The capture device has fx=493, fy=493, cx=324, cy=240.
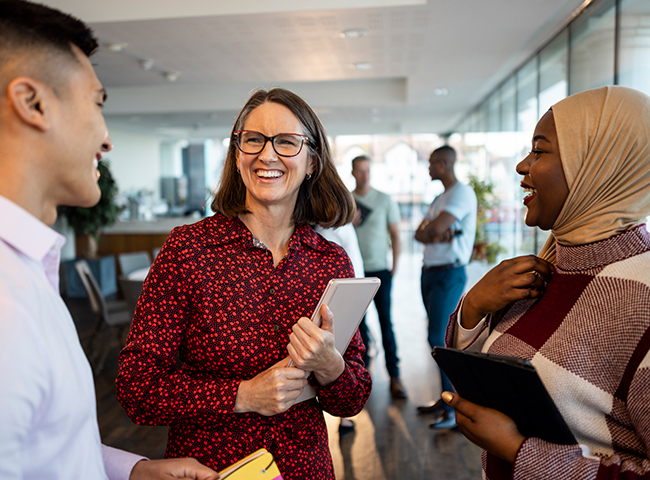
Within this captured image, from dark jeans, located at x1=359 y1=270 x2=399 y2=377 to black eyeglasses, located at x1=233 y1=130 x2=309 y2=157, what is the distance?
2677 mm

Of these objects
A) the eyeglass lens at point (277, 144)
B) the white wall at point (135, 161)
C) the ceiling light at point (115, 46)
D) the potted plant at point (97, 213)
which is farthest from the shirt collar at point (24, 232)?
the white wall at point (135, 161)

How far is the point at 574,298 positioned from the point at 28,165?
0.98m

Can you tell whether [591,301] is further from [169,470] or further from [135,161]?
[135,161]

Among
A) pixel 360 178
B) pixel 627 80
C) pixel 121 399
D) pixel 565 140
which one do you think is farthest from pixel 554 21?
pixel 121 399

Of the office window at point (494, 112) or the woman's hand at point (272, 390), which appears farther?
the office window at point (494, 112)

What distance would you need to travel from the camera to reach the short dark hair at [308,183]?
1.40 metres

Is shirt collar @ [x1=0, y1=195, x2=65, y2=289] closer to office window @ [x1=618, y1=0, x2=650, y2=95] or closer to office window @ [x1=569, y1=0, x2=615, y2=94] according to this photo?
office window @ [x1=618, y1=0, x2=650, y2=95]

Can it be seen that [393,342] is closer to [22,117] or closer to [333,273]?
[333,273]

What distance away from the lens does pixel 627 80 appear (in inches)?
120

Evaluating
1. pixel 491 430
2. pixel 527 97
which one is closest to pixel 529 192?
pixel 491 430

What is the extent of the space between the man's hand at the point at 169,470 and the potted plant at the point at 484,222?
19.1ft

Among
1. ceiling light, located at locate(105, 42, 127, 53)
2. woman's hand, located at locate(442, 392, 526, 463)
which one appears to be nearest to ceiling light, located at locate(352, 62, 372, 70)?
ceiling light, located at locate(105, 42, 127, 53)

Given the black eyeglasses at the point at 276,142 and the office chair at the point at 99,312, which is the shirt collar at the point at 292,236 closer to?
the black eyeglasses at the point at 276,142

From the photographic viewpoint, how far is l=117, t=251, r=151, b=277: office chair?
17.7ft
